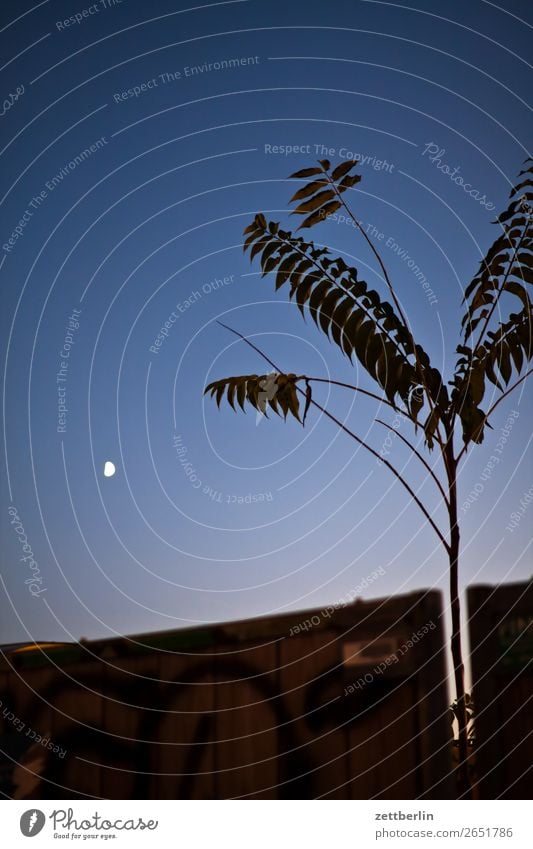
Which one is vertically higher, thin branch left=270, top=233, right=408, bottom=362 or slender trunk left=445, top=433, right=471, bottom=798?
thin branch left=270, top=233, right=408, bottom=362

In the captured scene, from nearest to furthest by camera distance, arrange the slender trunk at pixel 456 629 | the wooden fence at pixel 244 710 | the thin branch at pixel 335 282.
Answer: the slender trunk at pixel 456 629, the wooden fence at pixel 244 710, the thin branch at pixel 335 282

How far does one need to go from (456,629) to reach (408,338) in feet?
2.64

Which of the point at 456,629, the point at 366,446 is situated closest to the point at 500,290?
the point at 366,446

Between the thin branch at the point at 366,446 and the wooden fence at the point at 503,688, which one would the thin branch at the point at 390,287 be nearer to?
the thin branch at the point at 366,446

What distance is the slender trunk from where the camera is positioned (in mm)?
2594

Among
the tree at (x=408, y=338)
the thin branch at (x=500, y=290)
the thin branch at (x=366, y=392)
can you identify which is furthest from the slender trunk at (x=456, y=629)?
the thin branch at (x=500, y=290)

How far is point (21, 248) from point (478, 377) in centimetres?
147

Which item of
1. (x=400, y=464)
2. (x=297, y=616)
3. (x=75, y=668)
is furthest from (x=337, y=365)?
(x=75, y=668)

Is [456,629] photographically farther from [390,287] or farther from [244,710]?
[390,287]

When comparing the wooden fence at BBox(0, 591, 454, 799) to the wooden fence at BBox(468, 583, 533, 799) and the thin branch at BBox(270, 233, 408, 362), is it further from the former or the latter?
the thin branch at BBox(270, 233, 408, 362)

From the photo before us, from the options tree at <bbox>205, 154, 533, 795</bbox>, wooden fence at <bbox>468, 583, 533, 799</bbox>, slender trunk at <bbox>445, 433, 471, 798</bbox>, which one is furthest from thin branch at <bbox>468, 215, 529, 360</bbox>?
wooden fence at <bbox>468, 583, 533, 799</bbox>

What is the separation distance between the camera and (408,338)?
278 cm

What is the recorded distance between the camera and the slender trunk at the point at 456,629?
259cm
